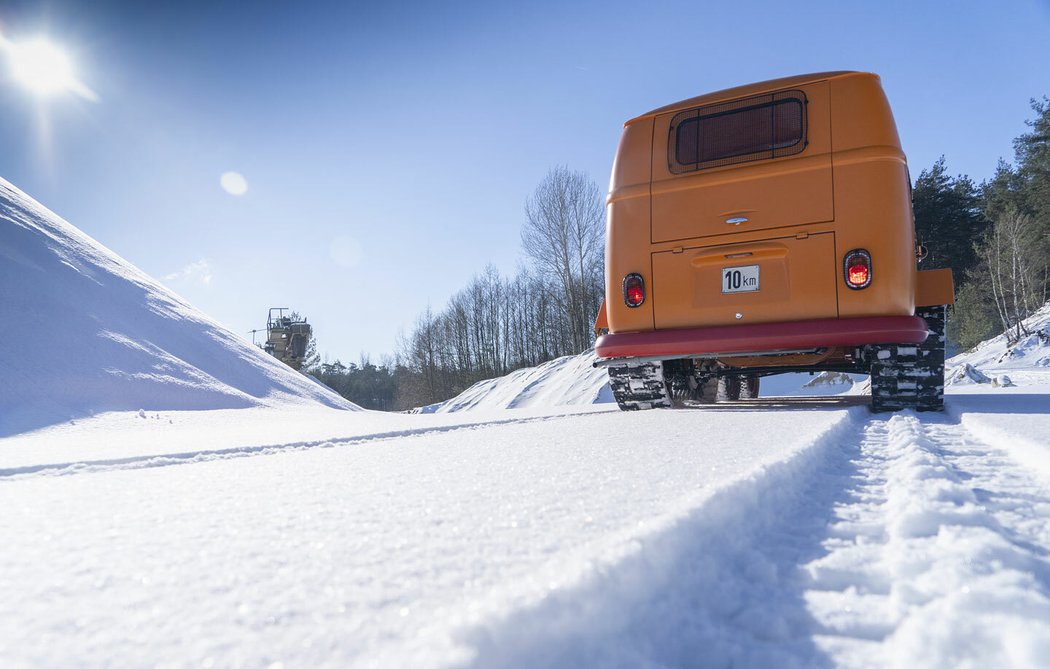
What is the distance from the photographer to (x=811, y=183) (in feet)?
11.8

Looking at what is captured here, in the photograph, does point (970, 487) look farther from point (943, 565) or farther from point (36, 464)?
point (36, 464)

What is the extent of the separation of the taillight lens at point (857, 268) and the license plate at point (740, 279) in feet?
1.62

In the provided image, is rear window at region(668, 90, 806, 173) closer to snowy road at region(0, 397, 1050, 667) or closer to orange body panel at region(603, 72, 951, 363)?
orange body panel at region(603, 72, 951, 363)

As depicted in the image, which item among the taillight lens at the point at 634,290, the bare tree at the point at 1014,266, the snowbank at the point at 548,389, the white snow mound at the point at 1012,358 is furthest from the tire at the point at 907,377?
the bare tree at the point at 1014,266

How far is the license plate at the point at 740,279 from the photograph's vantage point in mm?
3686

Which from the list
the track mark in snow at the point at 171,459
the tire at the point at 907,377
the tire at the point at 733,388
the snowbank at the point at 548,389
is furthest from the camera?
the snowbank at the point at 548,389

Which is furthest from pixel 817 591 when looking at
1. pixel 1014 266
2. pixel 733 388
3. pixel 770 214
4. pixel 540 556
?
pixel 1014 266

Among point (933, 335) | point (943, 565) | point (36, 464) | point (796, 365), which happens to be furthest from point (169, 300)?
point (943, 565)

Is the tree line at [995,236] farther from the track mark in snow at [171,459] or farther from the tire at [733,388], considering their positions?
the track mark in snow at [171,459]

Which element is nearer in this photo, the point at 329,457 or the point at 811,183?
the point at 329,457

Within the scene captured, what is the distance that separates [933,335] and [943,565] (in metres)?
3.61

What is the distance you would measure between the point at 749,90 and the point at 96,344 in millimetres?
5617

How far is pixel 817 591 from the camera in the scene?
2.72ft

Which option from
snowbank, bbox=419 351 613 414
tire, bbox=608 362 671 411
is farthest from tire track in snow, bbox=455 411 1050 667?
snowbank, bbox=419 351 613 414
